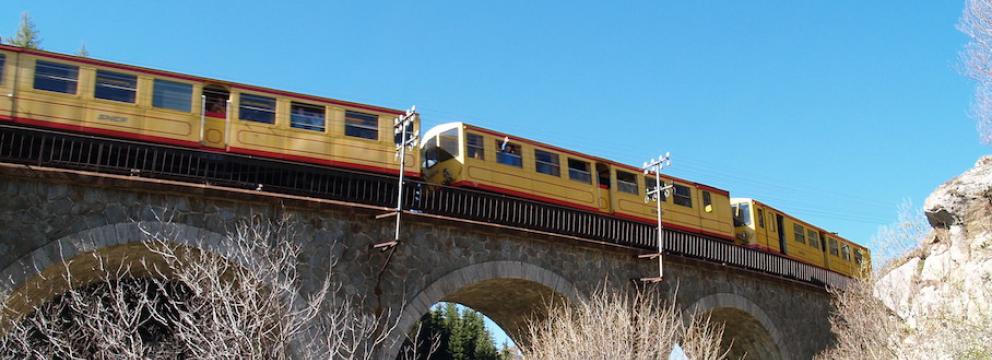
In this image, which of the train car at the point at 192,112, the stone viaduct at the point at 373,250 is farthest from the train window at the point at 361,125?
the stone viaduct at the point at 373,250

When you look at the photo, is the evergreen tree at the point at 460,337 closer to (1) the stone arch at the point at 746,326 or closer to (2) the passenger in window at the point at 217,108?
(1) the stone arch at the point at 746,326

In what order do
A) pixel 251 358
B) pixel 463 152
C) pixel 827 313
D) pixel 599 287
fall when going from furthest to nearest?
pixel 827 313 < pixel 599 287 < pixel 463 152 < pixel 251 358

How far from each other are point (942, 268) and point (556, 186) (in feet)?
43.2

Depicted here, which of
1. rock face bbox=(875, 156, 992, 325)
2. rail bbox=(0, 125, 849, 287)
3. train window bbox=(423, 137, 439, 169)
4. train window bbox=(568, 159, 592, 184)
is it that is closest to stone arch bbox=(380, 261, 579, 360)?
rail bbox=(0, 125, 849, 287)

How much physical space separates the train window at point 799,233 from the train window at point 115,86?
23139 mm

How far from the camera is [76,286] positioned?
17.2 metres

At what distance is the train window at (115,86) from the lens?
16969mm

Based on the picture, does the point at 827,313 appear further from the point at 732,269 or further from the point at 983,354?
the point at 983,354

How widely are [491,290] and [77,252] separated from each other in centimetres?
967

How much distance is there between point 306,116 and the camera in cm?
1902

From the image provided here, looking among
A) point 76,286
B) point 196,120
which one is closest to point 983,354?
point 196,120

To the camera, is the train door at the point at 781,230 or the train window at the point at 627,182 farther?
the train door at the point at 781,230

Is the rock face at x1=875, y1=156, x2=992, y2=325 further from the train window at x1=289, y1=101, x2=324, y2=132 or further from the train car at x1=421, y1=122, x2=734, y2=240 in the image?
the train window at x1=289, y1=101, x2=324, y2=132

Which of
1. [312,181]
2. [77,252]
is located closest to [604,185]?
[312,181]
